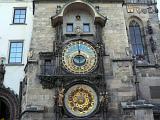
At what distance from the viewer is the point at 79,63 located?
52.7 feet

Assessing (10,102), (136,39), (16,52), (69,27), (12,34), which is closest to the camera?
(69,27)

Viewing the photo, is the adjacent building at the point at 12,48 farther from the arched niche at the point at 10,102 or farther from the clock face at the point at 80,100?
the clock face at the point at 80,100

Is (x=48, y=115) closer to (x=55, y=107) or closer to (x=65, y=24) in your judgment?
(x=55, y=107)

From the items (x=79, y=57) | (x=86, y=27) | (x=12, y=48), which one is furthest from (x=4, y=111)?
(x=86, y=27)

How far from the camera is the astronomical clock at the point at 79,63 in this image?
14961 mm

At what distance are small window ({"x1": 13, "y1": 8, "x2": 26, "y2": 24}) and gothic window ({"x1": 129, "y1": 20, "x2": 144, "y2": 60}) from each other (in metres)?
7.05

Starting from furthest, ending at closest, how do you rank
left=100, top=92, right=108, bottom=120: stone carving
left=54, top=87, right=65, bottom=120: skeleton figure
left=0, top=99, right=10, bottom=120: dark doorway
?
1. left=0, top=99, right=10, bottom=120: dark doorway
2. left=100, top=92, right=108, bottom=120: stone carving
3. left=54, top=87, right=65, bottom=120: skeleton figure

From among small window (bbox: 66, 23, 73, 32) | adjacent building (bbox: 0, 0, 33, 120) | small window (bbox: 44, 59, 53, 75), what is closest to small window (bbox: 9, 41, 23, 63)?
adjacent building (bbox: 0, 0, 33, 120)

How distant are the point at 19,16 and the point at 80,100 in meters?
8.44

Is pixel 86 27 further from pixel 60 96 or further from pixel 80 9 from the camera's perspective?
pixel 60 96

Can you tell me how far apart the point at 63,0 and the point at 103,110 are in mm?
6844

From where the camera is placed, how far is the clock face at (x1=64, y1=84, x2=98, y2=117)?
49.1ft

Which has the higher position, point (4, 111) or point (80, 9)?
point (80, 9)

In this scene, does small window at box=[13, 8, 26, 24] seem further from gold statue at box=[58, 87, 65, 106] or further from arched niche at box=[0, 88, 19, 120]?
gold statue at box=[58, 87, 65, 106]
